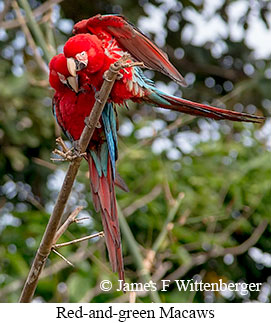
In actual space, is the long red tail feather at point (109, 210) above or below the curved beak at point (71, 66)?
below

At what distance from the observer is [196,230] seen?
2.40 m

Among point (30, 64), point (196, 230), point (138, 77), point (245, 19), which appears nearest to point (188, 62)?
point (245, 19)

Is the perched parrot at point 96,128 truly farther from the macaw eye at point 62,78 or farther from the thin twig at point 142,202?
the thin twig at point 142,202

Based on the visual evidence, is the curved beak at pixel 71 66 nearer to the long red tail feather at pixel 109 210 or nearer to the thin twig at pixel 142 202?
the long red tail feather at pixel 109 210

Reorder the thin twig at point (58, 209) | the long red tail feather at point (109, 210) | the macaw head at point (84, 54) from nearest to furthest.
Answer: the thin twig at point (58, 209), the long red tail feather at point (109, 210), the macaw head at point (84, 54)

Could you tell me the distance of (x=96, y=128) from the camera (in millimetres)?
1492

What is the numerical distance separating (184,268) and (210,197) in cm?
33

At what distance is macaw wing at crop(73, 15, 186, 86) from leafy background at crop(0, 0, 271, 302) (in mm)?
417

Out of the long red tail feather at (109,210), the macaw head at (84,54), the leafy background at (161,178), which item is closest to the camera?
the long red tail feather at (109,210)

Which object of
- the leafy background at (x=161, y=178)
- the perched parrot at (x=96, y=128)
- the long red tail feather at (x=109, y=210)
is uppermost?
the perched parrot at (x=96, y=128)

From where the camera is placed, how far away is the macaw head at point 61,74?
1434 mm

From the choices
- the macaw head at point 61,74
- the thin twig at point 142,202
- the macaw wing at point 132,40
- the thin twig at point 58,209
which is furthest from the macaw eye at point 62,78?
the thin twig at point 142,202

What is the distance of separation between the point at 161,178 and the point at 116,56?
83cm

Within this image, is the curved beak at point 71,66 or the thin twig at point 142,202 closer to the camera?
the curved beak at point 71,66
